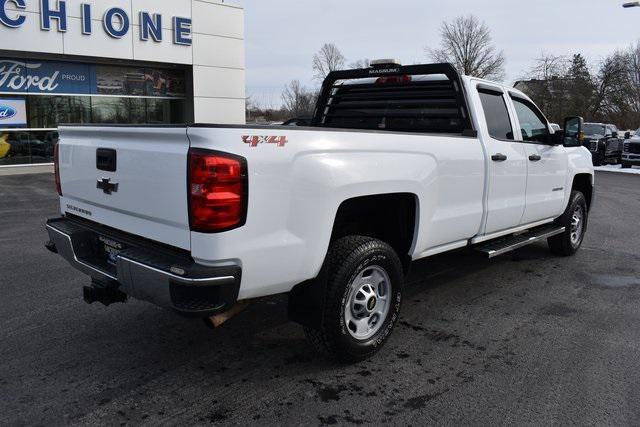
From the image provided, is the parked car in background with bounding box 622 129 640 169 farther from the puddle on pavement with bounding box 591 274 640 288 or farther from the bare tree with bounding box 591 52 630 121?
the bare tree with bounding box 591 52 630 121

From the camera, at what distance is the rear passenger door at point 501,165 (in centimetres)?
474

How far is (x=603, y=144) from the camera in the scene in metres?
22.9

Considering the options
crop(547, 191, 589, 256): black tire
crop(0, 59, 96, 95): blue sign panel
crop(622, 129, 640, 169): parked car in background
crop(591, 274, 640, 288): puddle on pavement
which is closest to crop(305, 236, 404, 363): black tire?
crop(591, 274, 640, 288): puddle on pavement

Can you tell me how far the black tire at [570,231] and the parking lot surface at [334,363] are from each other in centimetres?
94

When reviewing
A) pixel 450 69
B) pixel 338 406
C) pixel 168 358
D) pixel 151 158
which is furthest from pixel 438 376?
pixel 450 69

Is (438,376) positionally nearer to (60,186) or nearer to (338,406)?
(338,406)

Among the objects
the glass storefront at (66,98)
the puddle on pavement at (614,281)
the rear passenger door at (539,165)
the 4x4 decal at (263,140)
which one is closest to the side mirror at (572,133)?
the rear passenger door at (539,165)

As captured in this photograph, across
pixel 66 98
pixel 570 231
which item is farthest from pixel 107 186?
pixel 66 98

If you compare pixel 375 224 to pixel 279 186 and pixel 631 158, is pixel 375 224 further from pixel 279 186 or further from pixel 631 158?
pixel 631 158

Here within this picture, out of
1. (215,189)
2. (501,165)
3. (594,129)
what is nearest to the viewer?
(215,189)

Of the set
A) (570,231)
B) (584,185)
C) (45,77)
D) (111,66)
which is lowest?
(570,231)

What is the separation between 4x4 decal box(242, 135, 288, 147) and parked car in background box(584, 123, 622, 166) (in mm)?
22267

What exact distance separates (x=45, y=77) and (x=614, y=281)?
18.5 m

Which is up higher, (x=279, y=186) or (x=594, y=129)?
(x=594, y=129)
